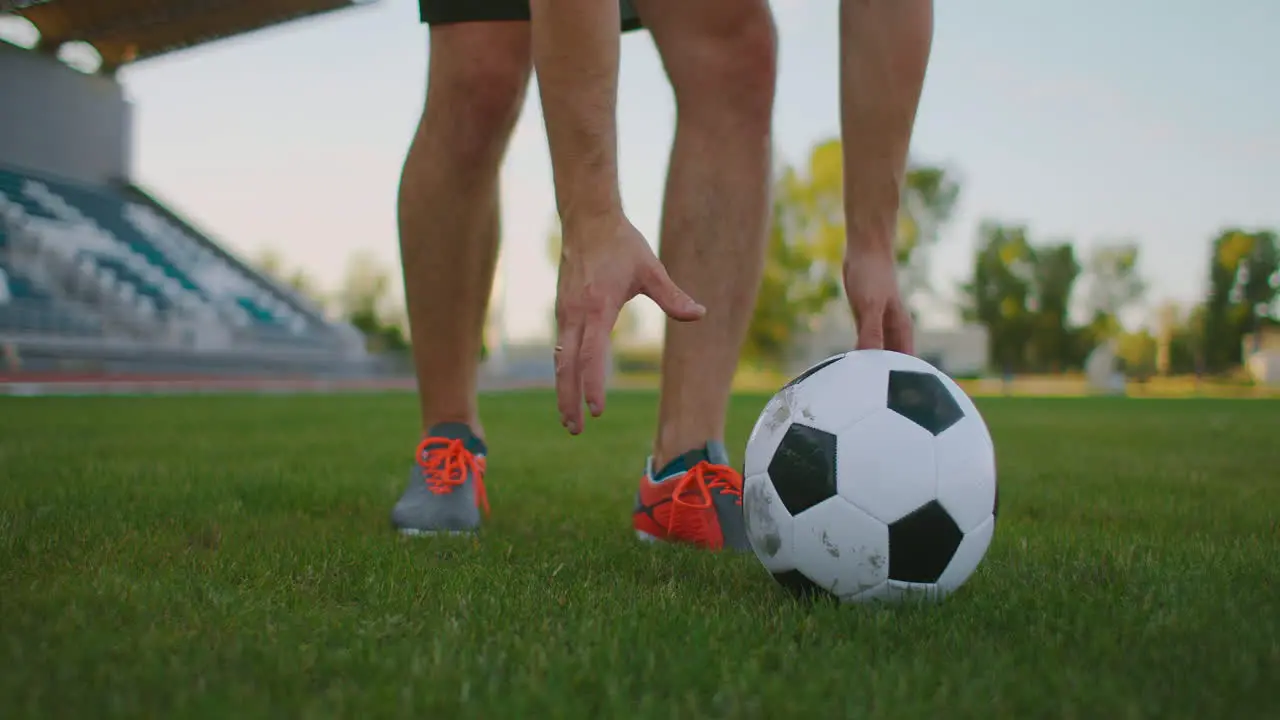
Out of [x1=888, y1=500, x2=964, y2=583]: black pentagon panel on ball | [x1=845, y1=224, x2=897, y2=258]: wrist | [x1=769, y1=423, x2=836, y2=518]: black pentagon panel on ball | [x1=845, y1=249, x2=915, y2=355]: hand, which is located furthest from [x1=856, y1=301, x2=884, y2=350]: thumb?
[x1=888, y1=500, x2=964, y2=583]: black pentagon panel on ball

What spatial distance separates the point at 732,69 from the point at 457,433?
1081 millimetres

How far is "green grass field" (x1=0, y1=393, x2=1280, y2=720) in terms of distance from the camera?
3.41ft

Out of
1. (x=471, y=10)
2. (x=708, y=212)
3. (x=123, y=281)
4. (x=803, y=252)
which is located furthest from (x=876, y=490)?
(x=803, y=252)

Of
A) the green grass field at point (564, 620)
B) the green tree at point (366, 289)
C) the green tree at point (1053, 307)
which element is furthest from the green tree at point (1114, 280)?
the green grass field at point (564, 620)

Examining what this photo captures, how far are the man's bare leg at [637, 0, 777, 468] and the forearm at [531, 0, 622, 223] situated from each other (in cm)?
59

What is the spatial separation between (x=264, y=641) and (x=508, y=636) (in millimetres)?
309

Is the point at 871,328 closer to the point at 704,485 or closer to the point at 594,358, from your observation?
the point at 704,485

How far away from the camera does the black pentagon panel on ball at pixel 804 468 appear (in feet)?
4.98

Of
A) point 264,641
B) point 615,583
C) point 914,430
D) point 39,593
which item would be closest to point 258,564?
point 39,593

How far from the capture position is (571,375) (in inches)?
58.3

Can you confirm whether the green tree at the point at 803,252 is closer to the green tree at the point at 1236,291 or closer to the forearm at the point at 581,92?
the green tree at the point at 1236,291

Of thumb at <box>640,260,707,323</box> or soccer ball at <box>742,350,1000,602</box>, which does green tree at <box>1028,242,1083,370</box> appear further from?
thumb at <box>640,260,707,323</box>

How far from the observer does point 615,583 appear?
5.22 ft

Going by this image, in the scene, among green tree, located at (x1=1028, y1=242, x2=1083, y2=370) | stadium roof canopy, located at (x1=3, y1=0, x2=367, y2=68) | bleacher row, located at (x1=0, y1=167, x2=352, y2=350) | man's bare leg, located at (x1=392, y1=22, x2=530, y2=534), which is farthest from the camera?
green tree, located at (x1=1028, y1=242, x2=1083, y2=370)
